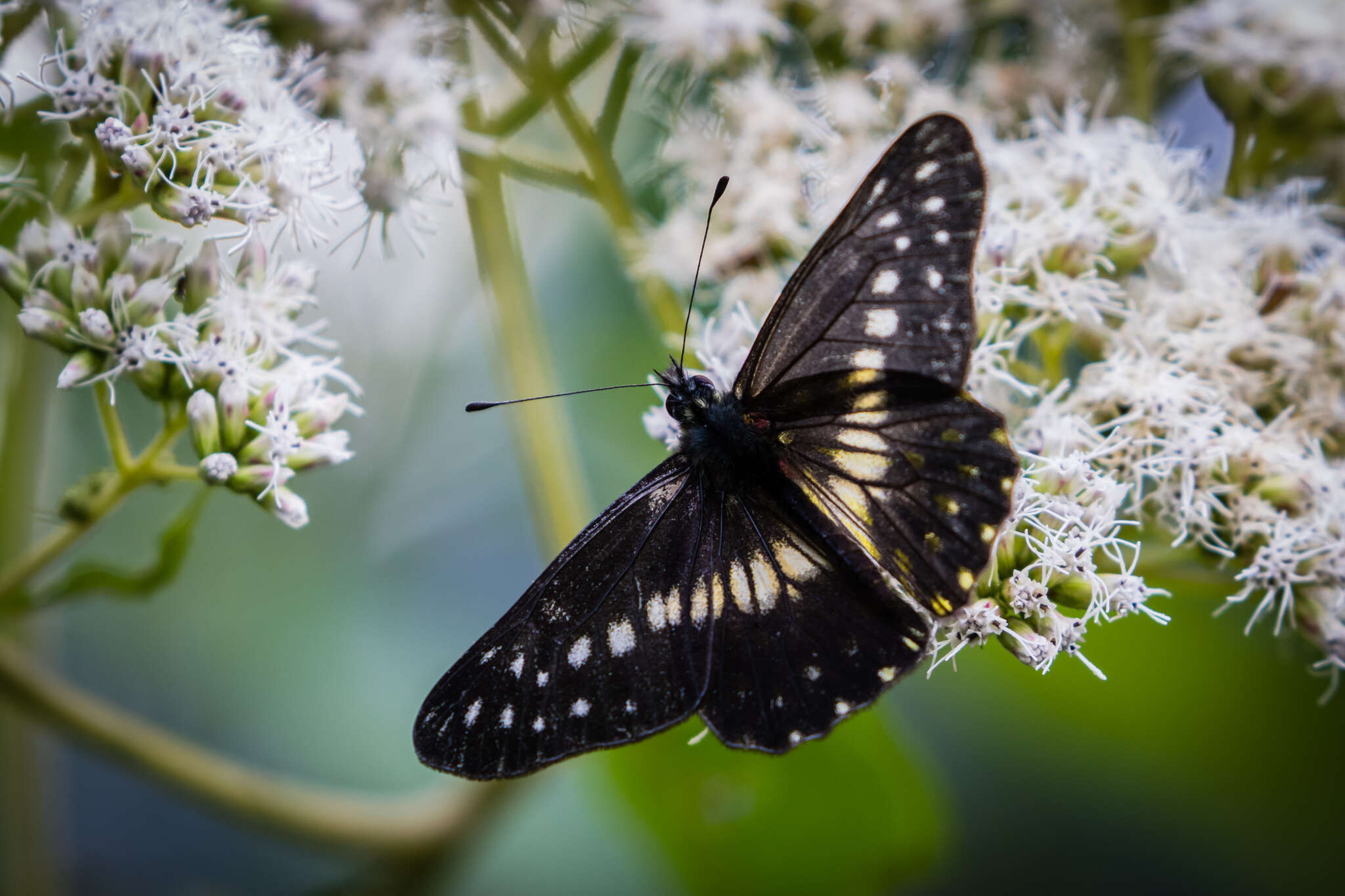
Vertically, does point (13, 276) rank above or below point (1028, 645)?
above

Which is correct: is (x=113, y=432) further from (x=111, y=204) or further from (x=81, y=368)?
(x=111, y=204)

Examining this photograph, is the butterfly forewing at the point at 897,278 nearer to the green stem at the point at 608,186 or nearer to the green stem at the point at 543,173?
the green stem at the point at 608,186

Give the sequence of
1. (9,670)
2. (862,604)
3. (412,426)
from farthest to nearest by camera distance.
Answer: (412,426), (9,670), (862,604)

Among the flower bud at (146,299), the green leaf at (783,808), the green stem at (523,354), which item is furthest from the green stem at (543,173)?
the green leaf at (783,808)

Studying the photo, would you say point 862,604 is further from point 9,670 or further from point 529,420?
point 9,670

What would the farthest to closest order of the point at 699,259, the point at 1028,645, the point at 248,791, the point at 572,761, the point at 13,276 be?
the point at 572,761 → the point at 248,791 → the point at 699,259 → the point at 13,276 → the point at 1028,645

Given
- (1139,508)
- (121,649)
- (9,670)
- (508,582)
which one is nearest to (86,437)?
(121,649)

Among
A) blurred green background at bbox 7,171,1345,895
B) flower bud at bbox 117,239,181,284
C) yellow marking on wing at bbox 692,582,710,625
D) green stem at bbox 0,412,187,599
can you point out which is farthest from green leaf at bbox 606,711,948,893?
flower bud at bbox 117,239,181,284

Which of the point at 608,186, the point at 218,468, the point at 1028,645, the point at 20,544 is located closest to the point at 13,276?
the point at 218,468
